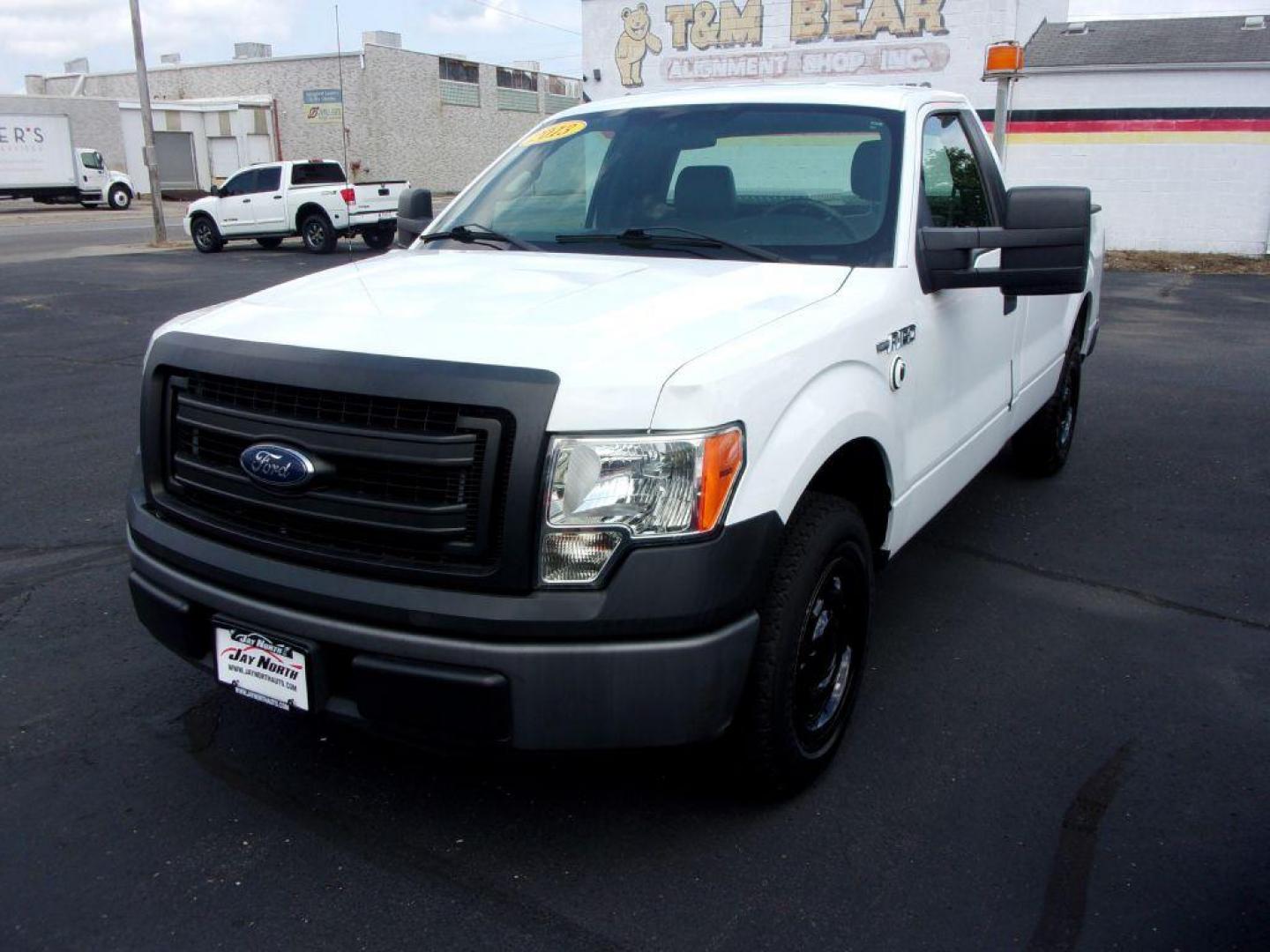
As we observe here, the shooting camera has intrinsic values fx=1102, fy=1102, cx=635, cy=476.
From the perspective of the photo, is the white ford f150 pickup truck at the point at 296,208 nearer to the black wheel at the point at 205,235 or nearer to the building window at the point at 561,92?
the black wheel at the point at 205,235

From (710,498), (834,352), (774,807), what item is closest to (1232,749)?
(774,807)

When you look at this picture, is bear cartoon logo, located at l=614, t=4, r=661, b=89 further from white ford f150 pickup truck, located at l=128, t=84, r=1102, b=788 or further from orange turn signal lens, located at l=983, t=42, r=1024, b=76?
white ford f150 pickup truck, located at l=128, t=84, r=1102, b=788

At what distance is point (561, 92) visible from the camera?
55.9 metres

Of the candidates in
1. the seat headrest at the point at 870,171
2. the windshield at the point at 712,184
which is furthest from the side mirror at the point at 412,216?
the seat headrest at the point at 870,171

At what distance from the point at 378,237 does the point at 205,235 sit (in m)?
3.55

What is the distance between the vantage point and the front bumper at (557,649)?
2.36 m

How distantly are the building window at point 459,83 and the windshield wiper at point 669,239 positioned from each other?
46420 millimetres

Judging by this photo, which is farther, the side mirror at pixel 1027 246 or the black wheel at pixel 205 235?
the black wheel at pixel 205 235

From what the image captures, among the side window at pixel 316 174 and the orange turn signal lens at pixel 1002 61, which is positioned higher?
the orange turn signal lens at pixel 1002 61

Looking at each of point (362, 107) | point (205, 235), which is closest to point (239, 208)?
point (205, 235)

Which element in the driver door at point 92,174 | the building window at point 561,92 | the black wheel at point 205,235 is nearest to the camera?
the black wheel at point 205,235

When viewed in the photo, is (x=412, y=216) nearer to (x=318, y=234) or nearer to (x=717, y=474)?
(x=717, y=474)

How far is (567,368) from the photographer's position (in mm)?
2389

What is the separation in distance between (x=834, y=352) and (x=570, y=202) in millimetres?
1539
